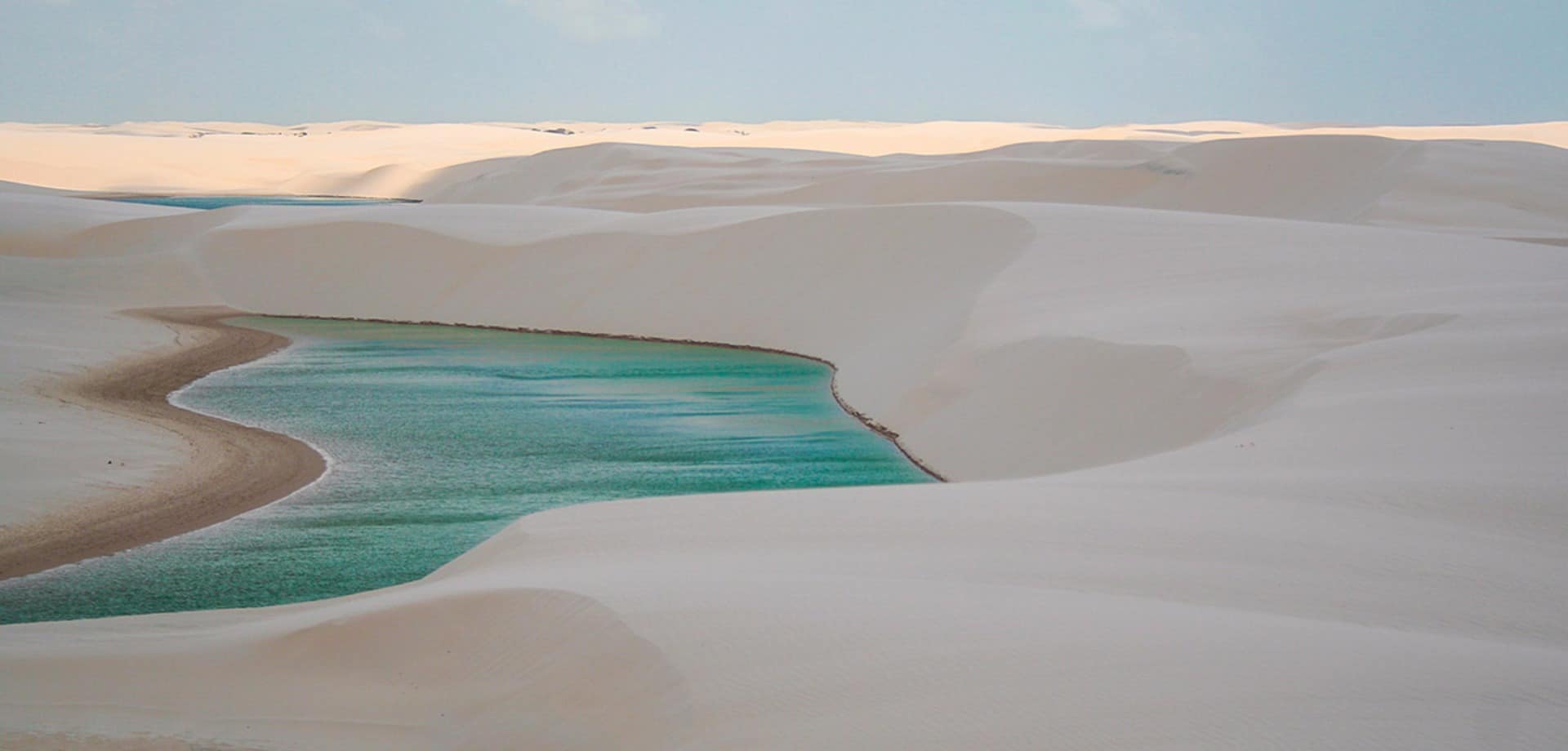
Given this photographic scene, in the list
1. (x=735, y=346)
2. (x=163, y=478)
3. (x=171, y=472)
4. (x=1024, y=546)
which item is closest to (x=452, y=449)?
(x=171, y=472)

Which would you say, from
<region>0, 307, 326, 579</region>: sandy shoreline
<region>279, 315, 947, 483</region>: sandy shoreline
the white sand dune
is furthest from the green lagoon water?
the white sand dune

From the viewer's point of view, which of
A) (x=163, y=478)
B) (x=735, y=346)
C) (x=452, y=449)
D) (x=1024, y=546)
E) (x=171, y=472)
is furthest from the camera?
(x=735, y=346)

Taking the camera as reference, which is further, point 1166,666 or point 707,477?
point 707,477

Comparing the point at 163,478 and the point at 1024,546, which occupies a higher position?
the point at 1024,546

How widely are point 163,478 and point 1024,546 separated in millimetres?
6795

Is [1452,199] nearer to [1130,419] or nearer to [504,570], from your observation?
[1130,419]

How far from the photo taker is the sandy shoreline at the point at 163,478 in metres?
8.35

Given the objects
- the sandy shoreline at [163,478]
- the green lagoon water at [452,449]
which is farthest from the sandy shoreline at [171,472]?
the green lagoon water at [452,449]

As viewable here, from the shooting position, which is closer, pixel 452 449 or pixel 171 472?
pixel 171 472

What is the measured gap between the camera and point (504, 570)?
19.3ft

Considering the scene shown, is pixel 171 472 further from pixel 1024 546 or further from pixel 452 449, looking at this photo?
pixel 1024 546

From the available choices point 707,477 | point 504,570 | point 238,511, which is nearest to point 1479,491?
point 504,570

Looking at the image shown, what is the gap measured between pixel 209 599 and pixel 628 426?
18.1 ft

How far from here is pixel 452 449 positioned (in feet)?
38.4
